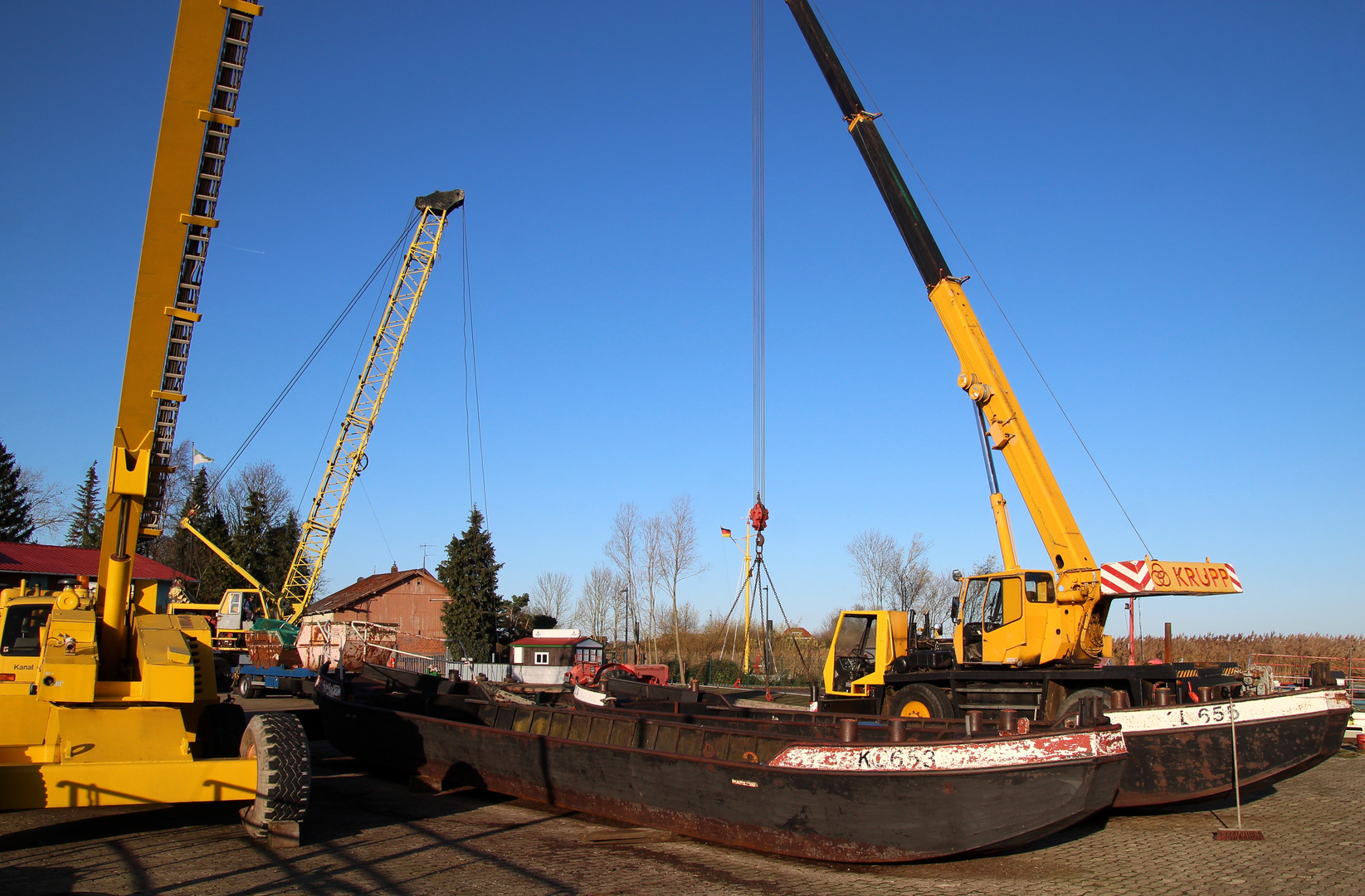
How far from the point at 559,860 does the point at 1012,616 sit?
726 cm

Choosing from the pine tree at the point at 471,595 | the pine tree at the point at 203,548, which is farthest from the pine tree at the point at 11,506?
the pine tree at the point at 471,595

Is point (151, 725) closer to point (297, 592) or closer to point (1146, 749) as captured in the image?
point (1146, 749)

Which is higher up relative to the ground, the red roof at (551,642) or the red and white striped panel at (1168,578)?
the red and white striped panel at (1168,578)

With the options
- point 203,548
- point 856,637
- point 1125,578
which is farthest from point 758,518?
point 203,548

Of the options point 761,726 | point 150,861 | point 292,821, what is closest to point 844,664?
point 761,726

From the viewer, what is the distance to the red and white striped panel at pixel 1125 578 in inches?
434

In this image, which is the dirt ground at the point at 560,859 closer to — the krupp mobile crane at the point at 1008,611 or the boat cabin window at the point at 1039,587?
the krupp mobile crane at the point at 1008,611

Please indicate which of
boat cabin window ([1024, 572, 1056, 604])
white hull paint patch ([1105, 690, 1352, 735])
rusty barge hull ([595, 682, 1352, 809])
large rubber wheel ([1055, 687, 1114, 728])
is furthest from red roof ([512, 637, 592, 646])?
white hull paint patch ([1105, 690, 1352, 735])

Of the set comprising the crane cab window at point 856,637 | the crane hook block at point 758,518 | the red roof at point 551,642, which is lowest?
the red roof at point 551,642

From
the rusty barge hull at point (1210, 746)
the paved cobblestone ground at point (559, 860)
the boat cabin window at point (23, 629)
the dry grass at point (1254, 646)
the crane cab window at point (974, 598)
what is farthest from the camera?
the dry grass at point (1254, 646)

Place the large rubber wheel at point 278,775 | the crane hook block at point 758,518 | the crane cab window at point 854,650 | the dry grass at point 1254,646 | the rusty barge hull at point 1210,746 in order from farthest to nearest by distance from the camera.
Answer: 1. the dry grass at point 1254,646
2. the crane hook block at point 758,518
3. the crane cab window at point 854,650
4. the rusty barge hull at point 1210,746
5. the large rubber wheel at point 278,775

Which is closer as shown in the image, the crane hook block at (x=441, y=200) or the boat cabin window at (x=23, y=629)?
the boat cabin window at (x=23, y=629)

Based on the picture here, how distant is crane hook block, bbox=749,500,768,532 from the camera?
16031 millimetres

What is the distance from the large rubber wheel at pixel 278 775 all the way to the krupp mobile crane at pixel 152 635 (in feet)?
0.04
